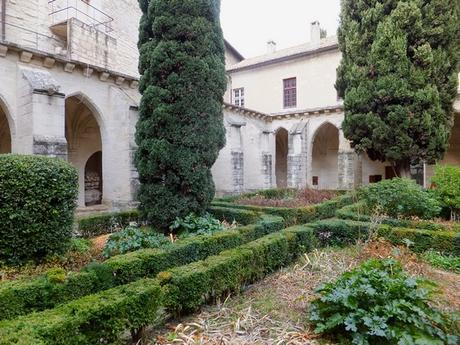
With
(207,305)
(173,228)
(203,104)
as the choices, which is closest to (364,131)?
(203,104)

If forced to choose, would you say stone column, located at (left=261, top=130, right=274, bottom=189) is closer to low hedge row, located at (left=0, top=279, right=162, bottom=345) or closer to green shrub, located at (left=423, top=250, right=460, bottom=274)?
green shrub, located at (left=423, top=250, right=460, bottom=274)

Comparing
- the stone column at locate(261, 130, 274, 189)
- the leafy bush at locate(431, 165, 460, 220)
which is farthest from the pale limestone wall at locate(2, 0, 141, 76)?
the leafy bush at locate(431, 165, 460, 220)

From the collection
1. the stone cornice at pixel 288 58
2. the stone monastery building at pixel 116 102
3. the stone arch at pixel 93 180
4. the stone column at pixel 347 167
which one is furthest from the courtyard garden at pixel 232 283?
the stone cornice at pixel 288 58

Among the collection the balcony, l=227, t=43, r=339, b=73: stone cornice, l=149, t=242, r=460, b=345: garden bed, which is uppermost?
l=227, t=43, r=339, b=73: stone cornice

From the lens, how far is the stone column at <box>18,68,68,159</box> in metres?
7.74

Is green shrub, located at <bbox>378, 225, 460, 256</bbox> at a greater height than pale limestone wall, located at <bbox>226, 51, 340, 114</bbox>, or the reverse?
pale limestone wall, located at <bbox>226, 51, 340, 114</bbox>

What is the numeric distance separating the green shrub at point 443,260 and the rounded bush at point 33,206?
6187 millimetres

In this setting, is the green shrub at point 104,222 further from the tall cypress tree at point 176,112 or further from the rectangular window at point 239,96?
the rectangular window at point 239,96

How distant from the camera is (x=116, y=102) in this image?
10281mm

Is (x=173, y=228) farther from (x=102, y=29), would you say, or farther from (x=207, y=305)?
(x=102, y=29)

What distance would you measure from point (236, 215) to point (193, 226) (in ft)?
5.00

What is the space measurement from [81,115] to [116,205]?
4.68m

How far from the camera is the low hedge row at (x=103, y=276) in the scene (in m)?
3.19

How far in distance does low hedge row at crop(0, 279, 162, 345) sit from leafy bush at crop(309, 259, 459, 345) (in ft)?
5.62
